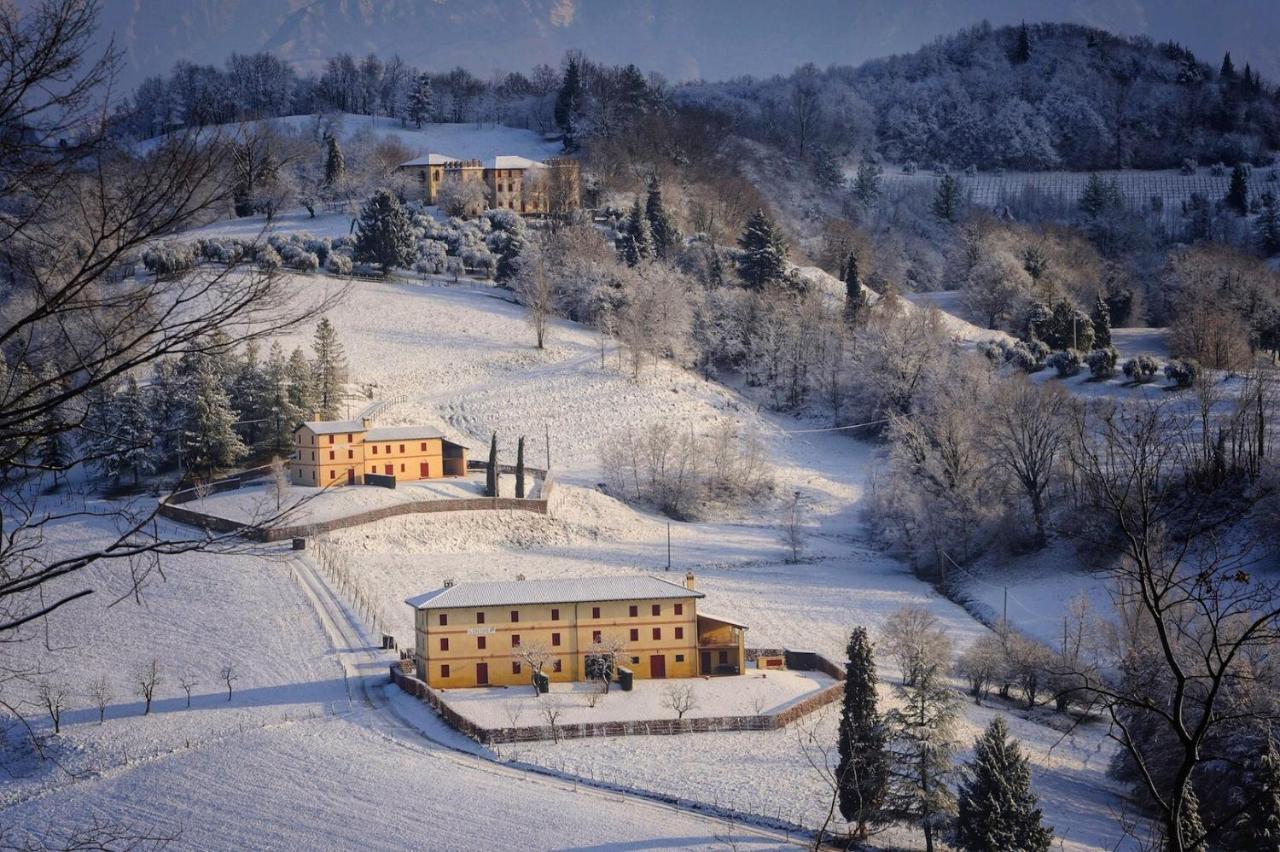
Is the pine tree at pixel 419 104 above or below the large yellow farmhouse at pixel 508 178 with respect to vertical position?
above

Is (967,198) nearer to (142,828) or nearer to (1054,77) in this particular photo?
(1054,77)

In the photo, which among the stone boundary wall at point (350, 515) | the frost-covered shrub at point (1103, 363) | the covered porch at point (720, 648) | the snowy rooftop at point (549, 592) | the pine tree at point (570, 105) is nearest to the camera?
the snowy rooftop at point (549, 592)

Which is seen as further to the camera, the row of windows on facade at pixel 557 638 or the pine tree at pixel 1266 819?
the row of windows on facade at pixel 557 638

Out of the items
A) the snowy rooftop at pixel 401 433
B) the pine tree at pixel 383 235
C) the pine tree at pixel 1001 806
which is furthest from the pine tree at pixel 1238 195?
the pine tree at pixel 1001 806

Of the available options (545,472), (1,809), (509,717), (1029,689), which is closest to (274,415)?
(545,472)

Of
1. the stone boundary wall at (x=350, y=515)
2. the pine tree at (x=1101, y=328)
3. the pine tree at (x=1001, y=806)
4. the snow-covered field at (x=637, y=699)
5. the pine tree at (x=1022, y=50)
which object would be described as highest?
the pine tree at (x=1022, y=50)

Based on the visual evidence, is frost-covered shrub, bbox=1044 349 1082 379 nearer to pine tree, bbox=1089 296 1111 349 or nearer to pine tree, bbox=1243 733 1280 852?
pine tree, bbox=1089 296 1111 349

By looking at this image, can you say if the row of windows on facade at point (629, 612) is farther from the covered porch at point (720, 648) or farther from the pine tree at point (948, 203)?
the pine tree at point (948, 203)
